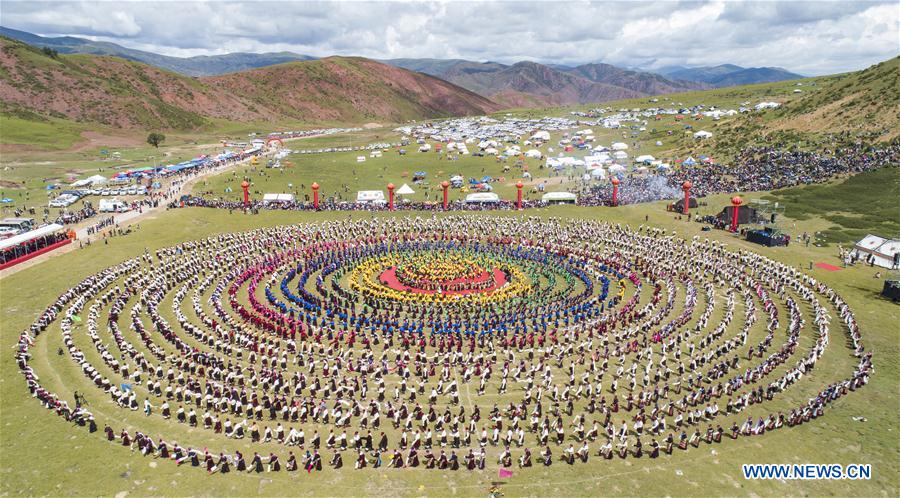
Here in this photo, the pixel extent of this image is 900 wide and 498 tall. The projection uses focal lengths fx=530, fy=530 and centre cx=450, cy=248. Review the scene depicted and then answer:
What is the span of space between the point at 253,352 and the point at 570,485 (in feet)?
72.4

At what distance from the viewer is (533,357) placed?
118 ft

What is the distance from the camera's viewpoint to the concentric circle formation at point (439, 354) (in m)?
26.6

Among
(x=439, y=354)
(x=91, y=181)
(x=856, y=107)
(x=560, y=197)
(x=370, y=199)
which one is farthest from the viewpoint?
(x=856, y=107)

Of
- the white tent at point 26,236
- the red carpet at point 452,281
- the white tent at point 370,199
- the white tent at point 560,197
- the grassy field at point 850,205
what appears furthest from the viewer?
the white tent at point 560,197

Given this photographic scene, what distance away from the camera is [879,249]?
187 feet

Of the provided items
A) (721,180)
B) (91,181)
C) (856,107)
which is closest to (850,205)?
(721,180)

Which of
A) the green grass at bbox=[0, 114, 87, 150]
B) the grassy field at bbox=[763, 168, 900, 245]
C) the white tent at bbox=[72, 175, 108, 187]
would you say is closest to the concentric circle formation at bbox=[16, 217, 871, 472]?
the grassy field at bbox=[763, 168, 900, 245]

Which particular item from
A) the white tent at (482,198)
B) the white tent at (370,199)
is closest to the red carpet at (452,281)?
the white tent at (370,199)

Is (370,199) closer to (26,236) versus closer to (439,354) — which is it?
(26,236)

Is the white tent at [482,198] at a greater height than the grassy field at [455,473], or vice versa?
the white tent at [482,198]

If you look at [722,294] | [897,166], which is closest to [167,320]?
[722,294]

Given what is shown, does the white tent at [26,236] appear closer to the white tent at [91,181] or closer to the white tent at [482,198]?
the white tent at [91,181]

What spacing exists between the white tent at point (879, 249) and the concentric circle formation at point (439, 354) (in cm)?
1231

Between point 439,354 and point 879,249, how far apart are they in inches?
2051
